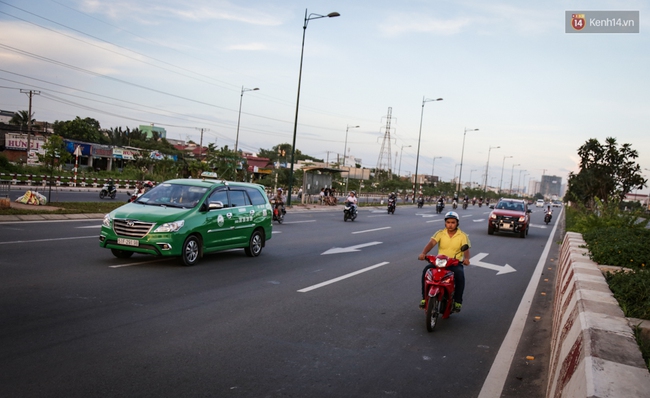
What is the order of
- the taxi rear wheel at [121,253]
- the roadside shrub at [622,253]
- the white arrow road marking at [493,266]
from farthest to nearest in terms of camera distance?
1. the white arrow road marking at [493,266]
2. the taxi rear wheel at [121,253]
3. the roadside shrub at [622,253]

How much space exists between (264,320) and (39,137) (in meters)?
57.3

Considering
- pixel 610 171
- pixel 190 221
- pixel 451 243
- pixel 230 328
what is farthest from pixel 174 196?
pixel 610 171

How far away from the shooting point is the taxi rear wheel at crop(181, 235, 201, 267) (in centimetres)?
1060

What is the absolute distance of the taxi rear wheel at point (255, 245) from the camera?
12.9 metres

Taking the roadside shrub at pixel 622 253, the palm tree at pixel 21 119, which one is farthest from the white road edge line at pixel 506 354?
the palm tree at pixel 21 119

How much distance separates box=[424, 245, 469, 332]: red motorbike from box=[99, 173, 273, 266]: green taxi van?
202 inches

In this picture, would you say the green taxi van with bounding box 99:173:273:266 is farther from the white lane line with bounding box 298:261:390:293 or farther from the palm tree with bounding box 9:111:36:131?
the palm tree with bounding box 9:111:36:131

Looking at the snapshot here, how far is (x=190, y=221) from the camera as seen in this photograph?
1070 centimetres

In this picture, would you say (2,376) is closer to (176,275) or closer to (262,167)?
(176,275)

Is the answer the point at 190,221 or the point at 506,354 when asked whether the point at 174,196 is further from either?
the point at 506,354

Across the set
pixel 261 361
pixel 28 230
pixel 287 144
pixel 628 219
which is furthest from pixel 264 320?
pixel 287 144

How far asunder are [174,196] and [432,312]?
6.65 meters

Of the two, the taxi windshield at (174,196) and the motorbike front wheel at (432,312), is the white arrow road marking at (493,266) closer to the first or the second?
the motorbike front wheel at (432,312)

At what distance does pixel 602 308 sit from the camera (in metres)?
5.12
